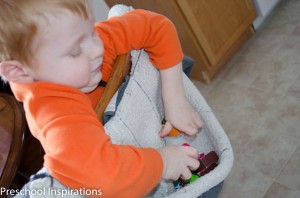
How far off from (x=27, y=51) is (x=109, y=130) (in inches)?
7.8

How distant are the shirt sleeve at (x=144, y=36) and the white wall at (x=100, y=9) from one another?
1414 mm

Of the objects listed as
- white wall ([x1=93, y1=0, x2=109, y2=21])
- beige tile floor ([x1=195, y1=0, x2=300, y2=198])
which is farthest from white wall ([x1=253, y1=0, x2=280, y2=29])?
white wall ([x1=93, y1=0, x2=109, y2=21])

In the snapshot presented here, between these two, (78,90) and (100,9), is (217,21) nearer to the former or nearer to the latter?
(100,9)

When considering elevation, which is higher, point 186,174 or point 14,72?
point 14,72

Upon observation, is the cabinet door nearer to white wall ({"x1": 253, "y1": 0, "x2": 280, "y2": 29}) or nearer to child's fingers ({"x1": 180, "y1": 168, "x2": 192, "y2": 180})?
white wall ({"x1": 253, "y1": 0, "x2": 280, "y2": 29})

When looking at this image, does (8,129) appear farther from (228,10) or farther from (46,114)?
(228,10)

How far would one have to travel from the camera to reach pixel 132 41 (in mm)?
722

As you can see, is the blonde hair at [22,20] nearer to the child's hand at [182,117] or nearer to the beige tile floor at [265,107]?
the child's hand at [182,117]

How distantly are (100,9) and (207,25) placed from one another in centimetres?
70

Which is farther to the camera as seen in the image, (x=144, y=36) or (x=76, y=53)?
(x=144, y=36)

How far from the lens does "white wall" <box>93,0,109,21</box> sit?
209 centimetres

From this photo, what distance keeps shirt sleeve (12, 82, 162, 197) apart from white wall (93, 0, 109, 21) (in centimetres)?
160

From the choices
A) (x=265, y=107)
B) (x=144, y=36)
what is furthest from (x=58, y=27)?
(x=265, y=107)

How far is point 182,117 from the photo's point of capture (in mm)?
734
